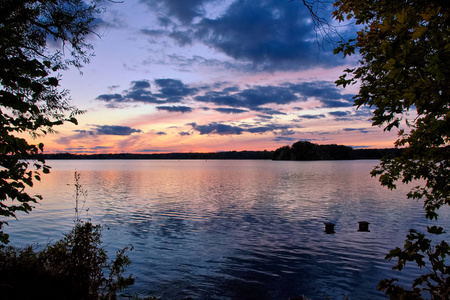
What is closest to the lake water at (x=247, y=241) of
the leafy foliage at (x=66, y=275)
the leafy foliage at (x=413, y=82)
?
the leafy foliage at (x=66, y=275)

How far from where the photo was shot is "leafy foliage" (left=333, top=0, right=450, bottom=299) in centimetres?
365

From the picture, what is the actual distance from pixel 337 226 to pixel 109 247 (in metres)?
18.5

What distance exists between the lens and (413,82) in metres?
4.20

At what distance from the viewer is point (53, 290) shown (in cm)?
759

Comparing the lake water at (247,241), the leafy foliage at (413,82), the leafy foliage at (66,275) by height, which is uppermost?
the leafy foliage at (413,82)

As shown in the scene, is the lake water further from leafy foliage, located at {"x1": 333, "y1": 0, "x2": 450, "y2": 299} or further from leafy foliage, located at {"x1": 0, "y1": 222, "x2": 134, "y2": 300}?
leafy foliage, located at {"x1": 333, "y1": 0, "x2": 450, "y2": 299}

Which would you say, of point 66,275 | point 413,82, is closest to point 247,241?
point 66,275

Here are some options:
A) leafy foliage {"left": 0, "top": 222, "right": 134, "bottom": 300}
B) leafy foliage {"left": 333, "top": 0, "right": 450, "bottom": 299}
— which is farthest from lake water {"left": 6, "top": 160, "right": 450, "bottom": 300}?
leafy foliage {"left": 333, "top": 0, "right": 450, "bottom": 299}

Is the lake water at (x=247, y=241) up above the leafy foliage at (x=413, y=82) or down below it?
below

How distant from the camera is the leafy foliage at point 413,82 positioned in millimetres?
3652

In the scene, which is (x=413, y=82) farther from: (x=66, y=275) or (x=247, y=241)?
(x=247, y=241)

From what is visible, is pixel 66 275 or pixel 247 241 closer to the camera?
pixel 66 275

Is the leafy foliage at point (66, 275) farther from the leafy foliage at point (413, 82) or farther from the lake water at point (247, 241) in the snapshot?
the leafy foliage at point (413, 82)

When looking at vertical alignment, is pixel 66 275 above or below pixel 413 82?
below
